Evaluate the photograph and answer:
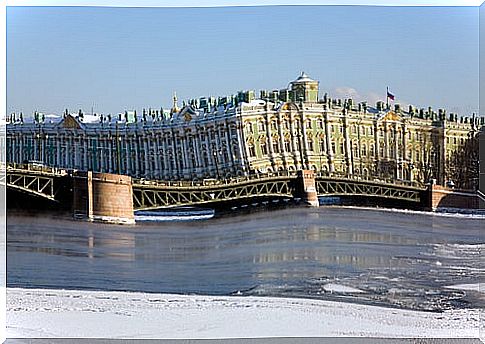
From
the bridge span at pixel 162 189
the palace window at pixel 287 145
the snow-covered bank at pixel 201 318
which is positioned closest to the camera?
the snow-covered bank at pixel 201 318

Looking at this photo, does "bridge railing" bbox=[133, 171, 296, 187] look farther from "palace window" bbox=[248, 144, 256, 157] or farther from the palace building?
"palace window" bbox=[248, 144, 256, 157]

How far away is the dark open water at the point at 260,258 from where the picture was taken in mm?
6496

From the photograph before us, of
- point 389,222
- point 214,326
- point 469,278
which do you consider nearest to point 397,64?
point 389,222

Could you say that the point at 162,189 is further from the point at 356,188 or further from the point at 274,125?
the point at 356,188

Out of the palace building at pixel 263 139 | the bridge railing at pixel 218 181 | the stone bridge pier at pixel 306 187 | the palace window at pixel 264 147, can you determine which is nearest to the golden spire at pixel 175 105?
the palace building at pixel 263 139

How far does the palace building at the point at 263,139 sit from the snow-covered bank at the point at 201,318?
98cm

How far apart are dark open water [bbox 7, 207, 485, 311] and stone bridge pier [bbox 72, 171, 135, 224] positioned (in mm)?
82

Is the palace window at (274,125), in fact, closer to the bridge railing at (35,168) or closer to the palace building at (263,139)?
the palace building at (263,139)

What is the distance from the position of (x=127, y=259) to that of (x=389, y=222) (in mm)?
2073

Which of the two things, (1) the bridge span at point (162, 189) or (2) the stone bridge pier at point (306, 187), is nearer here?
(1) the bridge span at point (162, 189)

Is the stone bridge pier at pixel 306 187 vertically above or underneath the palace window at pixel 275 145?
underneath

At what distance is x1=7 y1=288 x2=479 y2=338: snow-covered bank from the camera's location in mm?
6398

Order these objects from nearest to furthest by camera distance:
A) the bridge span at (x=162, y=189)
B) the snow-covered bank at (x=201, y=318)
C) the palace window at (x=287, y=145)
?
the snow-covered bank at (x=201, y=318) < the bridge span at (x=162, y=189) < the palace window at (x=287, y=145)

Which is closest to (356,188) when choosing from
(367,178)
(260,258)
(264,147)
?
(367,178)
